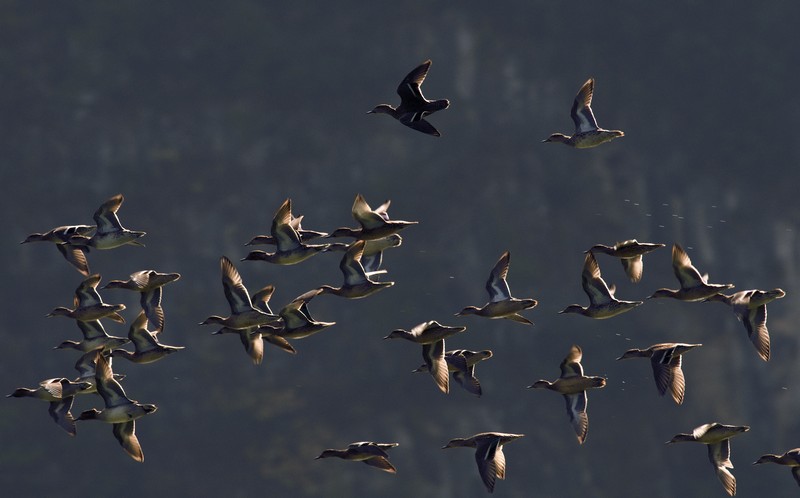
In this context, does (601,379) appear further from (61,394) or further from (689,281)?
(61,394)

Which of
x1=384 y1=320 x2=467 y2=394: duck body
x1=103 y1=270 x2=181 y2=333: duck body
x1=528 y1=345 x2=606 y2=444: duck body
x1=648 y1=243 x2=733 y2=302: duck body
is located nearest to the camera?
x1=384 y1=320 x2=467 y2=394: duck body

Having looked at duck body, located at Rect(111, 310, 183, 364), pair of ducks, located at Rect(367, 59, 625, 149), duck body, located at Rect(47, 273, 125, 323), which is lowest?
duck body, located at Rect(111, 310, 183, 364)

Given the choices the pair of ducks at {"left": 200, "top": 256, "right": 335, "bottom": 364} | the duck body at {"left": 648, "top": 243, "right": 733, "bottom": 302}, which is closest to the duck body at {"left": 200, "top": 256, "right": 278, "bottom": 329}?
the pair of ducks at {"left": 200, "top": 256, "right": 335, "bottom": 364}

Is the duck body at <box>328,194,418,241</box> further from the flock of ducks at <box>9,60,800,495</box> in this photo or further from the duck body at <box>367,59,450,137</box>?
the duck body at <box>367,59,450,137</box>

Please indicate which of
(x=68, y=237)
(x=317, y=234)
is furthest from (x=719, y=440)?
(x=68, y=237)

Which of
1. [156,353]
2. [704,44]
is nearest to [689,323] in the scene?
[704,44]

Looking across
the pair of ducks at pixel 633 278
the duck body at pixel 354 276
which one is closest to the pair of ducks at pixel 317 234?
the duck body at pixel 354 276

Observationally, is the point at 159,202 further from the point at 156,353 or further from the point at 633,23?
the point at 156,353
